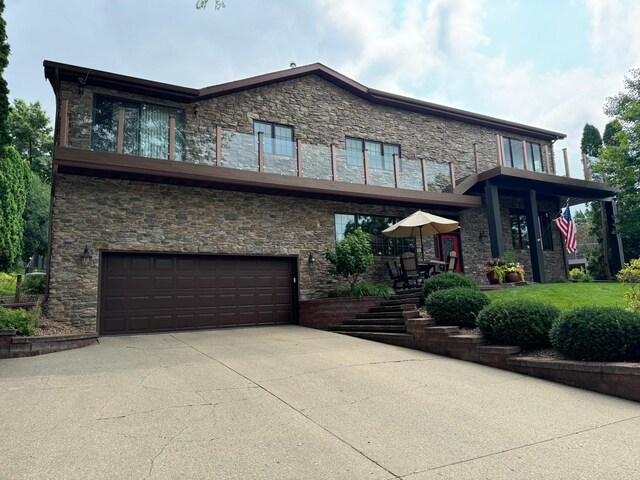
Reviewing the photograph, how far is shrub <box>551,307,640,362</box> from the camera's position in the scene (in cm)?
582

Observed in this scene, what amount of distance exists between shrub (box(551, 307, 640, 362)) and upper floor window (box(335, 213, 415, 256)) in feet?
26.0

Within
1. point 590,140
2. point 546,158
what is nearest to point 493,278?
point 546,158

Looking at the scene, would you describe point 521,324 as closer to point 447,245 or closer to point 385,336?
point 385,336

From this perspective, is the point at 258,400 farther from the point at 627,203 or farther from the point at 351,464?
the point at 627,203

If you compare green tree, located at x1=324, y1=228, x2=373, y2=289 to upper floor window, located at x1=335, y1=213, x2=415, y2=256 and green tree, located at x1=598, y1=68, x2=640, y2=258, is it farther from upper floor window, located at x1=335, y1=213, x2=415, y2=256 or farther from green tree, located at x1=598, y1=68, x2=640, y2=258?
green tree, located at x1=598, y1=68, x2=640, y2=258

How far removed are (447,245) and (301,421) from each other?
12.2 m

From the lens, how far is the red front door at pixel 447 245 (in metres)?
15.1

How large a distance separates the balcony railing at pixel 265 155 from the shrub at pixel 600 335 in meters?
7.96

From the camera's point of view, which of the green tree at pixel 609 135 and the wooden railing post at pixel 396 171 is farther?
the green tree at pixel 609 135

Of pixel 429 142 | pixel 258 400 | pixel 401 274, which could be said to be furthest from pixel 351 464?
pixel 429 142

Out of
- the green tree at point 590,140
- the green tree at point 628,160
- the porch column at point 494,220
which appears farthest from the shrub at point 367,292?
the green tree at point 590,140

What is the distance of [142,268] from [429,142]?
38.3ft

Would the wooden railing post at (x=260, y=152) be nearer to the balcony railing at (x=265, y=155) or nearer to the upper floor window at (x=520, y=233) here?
the balcony railing at (x=265, y=155)

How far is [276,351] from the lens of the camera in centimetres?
800
